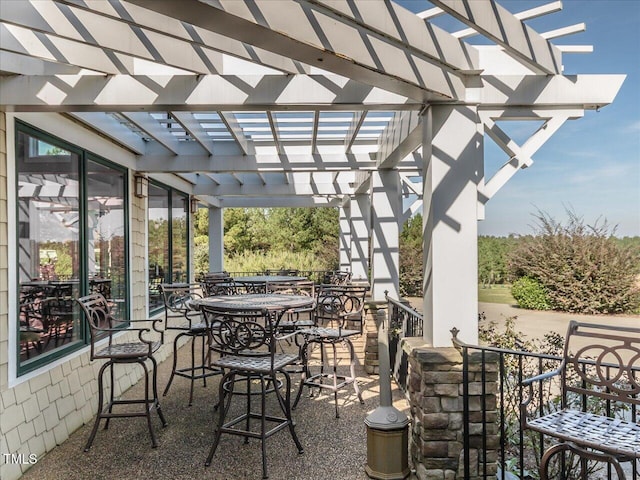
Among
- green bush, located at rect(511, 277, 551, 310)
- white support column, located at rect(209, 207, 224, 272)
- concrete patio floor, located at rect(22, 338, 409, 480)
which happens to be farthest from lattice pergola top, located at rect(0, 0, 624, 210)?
green bush, located at rect(511, 277, 551, 310)

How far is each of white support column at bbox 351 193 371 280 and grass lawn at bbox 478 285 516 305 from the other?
5308mm

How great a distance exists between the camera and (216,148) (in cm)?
608

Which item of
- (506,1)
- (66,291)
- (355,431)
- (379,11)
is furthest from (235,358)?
(506,1)

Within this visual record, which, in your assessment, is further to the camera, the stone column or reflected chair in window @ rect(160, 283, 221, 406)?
reflected chair in window @ rect(160, 283, 221, 406)

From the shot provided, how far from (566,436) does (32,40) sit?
11.4 ft

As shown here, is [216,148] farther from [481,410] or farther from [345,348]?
[481,410]

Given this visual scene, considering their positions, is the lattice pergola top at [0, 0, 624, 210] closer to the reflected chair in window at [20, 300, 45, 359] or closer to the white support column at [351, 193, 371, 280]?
the reflected chair in window at [20, 300, 45, 359]

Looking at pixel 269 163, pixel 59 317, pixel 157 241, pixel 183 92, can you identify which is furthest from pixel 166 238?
pixel 183 92

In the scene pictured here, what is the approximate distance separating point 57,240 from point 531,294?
10.6m

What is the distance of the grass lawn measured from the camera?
1291cm

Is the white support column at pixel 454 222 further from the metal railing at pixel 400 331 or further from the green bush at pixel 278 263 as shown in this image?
the green bush at pixel 278 263

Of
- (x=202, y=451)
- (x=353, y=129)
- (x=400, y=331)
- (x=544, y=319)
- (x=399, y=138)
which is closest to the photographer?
(x=202, y=451)

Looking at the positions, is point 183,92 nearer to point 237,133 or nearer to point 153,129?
point 153,129

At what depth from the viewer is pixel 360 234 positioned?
9.35 meters
